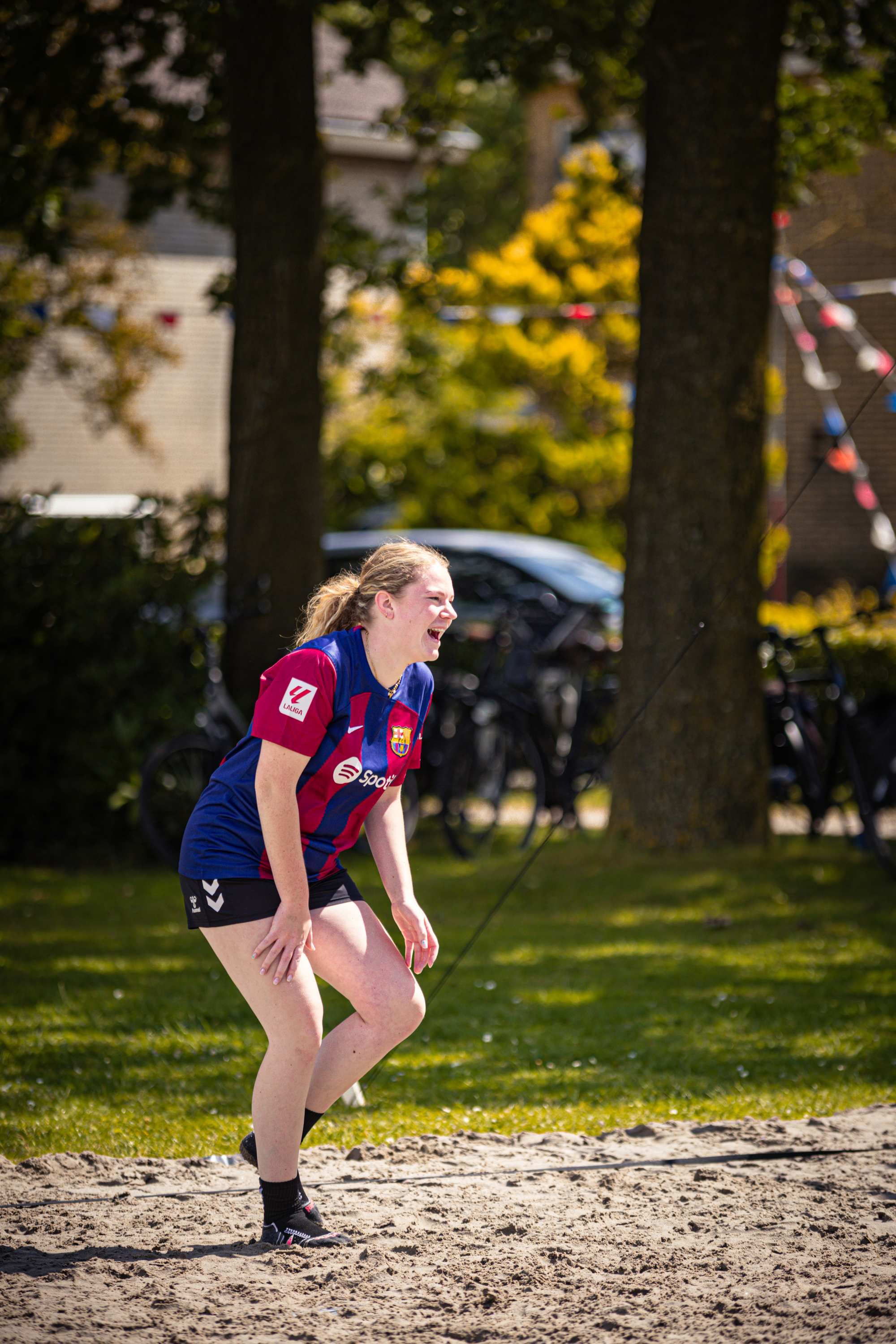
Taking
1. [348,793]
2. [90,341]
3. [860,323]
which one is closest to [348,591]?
[348,793]

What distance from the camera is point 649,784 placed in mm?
7992

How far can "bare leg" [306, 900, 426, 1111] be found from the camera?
11.2 feet

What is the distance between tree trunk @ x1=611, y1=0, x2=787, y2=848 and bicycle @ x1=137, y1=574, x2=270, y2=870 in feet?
7.73

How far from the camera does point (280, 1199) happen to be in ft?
11.2

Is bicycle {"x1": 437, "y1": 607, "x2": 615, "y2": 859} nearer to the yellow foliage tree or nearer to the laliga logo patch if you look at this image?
the laliga logo patch

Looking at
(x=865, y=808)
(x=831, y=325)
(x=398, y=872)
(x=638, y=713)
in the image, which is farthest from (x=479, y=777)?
(x=831, y=325)

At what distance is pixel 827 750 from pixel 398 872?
610cm

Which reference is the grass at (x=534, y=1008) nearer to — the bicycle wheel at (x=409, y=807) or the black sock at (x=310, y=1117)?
the bicycle wheel at (x=409, y=807)

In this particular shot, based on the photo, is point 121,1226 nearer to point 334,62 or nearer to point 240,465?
point 240,465

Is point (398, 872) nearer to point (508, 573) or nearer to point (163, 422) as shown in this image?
point (508, 573)

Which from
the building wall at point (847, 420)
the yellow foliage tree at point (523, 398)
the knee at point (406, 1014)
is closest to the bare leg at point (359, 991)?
the knee at point (406, 1014)

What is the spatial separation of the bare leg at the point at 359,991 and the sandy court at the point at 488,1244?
43 cm

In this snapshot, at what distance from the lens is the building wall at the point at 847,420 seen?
19.9 m

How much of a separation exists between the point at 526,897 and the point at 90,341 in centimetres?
1144
